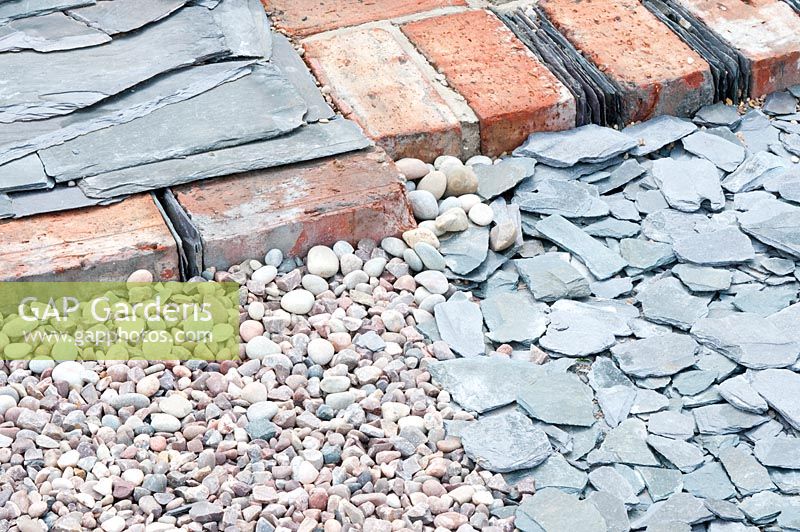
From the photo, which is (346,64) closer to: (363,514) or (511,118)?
(511,118)

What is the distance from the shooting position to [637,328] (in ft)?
8.41

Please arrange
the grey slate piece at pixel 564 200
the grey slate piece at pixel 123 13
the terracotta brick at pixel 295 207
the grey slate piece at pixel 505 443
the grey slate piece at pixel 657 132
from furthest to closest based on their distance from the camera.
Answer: the grey slate piece at pixel 123 13
the grey slate piece at pixel 657 132
the grey slate piece at pixel 564 200
the terracotta brick at pixel 295 207
the grey slate piece at pixel 505 443

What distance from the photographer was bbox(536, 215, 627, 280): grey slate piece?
2729mm

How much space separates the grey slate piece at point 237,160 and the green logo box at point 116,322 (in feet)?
0.89

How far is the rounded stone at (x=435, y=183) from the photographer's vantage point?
288cm

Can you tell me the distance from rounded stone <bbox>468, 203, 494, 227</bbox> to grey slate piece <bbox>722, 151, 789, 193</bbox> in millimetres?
617

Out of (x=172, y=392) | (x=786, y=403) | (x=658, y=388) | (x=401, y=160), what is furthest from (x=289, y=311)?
(x=786, y=403)

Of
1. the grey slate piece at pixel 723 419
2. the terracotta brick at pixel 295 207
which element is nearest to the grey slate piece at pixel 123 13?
the terracotta brick at pixel 295 207

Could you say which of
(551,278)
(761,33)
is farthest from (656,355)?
(761,33)

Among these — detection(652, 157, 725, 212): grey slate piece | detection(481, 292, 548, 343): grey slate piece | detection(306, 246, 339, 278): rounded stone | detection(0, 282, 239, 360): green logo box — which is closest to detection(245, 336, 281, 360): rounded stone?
detection(0, 282, 239, 360): green logo box

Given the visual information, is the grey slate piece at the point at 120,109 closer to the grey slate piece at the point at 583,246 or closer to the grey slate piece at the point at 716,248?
the grey slate piece at the point at 583,246

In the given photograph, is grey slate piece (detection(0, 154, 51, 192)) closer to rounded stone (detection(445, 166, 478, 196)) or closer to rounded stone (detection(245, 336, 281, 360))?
rounded stone (detection(245, 336, 281, 360))

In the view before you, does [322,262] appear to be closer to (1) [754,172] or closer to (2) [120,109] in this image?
(2) [120,109]

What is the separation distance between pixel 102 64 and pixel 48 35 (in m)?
0.22
